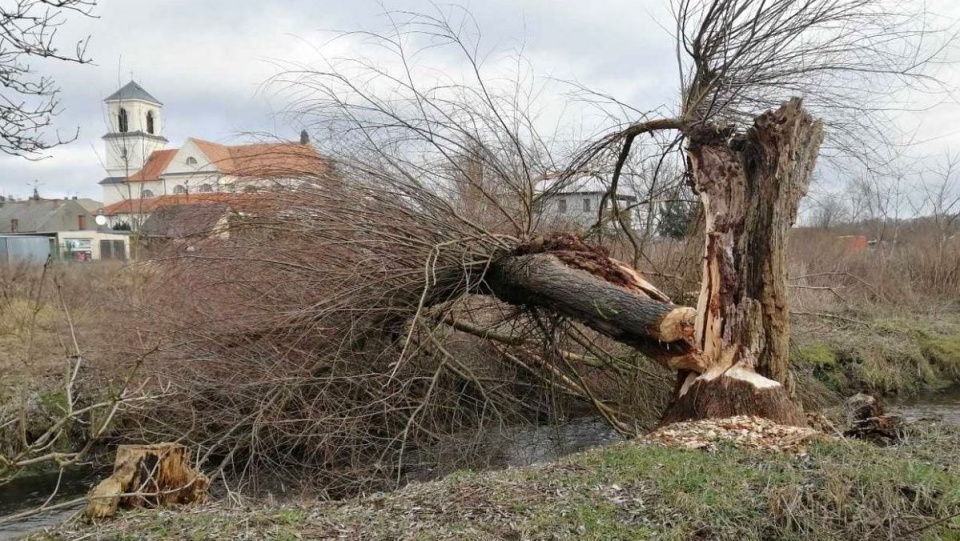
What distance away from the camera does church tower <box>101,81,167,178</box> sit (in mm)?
15586

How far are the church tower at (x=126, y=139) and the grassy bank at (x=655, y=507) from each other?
12.4 meters

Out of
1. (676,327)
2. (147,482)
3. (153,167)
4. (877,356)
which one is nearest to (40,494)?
(147,482)

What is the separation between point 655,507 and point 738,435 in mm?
1369

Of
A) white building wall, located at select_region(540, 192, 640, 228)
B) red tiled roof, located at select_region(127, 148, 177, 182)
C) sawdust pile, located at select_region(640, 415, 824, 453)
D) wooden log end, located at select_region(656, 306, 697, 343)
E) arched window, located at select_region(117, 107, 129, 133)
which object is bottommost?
sawdust pile, located at select_region(640, 415, 824, 453)

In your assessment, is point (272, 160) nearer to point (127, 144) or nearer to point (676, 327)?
point (676, 327)

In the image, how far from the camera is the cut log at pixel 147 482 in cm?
424

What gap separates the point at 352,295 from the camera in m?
6.76

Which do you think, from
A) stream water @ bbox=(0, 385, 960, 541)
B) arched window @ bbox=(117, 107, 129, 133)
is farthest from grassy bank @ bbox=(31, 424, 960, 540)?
arched window @ bbox=(117, 107, 129, 133)

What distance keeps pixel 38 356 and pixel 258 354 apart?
5213 millimetres

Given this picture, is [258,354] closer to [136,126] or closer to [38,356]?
[38,356]

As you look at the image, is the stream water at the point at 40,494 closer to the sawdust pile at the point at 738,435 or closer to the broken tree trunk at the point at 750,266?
the sawdust pile at the point at 738,435

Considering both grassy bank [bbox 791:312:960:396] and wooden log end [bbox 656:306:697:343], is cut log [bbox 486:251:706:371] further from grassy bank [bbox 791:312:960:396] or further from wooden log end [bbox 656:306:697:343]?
grassy bank [bbox 791:312:960:396]

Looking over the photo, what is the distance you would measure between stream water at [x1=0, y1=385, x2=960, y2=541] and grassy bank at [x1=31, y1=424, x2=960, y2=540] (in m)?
2.66

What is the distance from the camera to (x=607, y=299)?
6164mm
